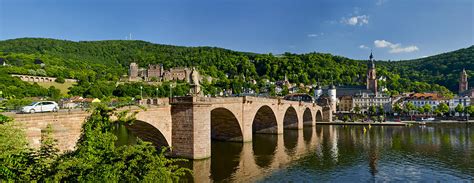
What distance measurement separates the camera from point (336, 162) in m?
31.8

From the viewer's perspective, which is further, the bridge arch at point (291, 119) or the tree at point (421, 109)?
the tree at point (421, 109)

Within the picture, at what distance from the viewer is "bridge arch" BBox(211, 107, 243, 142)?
39.3 meters

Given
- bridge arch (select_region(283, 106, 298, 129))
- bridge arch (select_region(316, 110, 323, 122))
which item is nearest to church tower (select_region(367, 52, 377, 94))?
bridge arch (select_region(316, 110, 323, 122))

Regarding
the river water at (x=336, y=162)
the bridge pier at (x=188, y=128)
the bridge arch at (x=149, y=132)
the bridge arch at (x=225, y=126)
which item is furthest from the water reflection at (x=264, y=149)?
the bridge arch at (x=149, y=132)

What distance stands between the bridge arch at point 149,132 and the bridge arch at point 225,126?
9.83m

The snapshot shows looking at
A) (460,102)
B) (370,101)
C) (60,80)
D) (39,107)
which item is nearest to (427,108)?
(460,102)

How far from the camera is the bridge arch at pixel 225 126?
39281mm

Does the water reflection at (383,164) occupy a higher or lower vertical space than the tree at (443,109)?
lower

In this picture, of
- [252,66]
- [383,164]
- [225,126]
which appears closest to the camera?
[383,164]

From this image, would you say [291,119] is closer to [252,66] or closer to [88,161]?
[88,161]

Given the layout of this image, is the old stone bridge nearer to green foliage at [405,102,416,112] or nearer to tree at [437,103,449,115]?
green foliage at [405,102,416,112]

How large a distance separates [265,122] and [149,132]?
Answer: 1114 inches

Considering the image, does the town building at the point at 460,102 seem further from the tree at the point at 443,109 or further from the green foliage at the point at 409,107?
the green foliage at the point at 409,107

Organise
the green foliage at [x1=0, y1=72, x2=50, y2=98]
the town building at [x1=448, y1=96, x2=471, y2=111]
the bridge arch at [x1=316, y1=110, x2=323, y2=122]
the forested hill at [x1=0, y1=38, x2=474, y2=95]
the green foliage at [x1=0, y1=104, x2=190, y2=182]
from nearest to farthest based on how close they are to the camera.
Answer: the green foliage at [x1=0, y1=104, x2=190, y2=182] < the green foliage at [x1=0, y1=72, x2=50, y2=98] < the bridge arch at [x1=316, y1=110, x2=323, y2=122] < the town building at [x1=448, y1=96, x2=471, y2=111] < the forested hill at [x1=0, y1=38, x2=474, y2=95]
